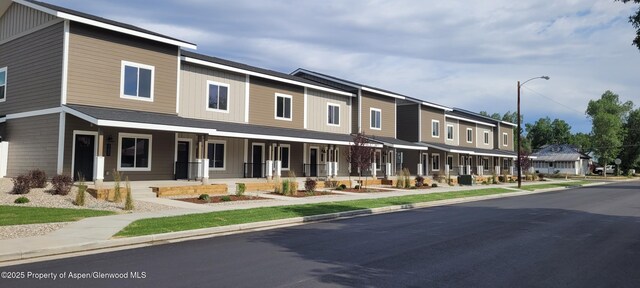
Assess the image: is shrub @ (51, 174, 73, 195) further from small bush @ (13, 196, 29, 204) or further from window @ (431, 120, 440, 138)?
window @ (431, 120, 440, 138)

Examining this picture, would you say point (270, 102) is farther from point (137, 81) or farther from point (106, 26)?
point (106, 26)

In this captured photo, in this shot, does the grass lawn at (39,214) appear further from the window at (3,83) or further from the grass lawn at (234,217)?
the window at (3,83)

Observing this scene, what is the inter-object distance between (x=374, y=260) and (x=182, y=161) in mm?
17902

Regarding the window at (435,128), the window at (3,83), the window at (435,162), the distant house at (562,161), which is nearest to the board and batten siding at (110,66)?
the window at (3,83)

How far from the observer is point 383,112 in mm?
38906

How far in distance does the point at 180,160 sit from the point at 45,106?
6.57 metres

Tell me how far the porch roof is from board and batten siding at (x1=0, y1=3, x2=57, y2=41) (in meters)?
4.82

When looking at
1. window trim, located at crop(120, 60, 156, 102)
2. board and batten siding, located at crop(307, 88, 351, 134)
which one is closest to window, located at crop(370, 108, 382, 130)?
board and batten siding, located at crop(307, 88, 351, 134)

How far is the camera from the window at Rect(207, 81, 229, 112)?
85.6 ft

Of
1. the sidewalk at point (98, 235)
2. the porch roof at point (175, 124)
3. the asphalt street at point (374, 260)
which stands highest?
the porch roof at point (175, 124)

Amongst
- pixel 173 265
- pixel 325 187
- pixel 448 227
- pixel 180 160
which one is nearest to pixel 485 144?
pixel 325 187

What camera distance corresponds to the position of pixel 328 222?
46.5 ft

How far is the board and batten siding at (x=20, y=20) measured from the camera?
21.1 m

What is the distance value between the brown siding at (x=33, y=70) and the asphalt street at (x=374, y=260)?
13951mm
